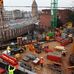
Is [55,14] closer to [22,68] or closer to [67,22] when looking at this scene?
[67,22]

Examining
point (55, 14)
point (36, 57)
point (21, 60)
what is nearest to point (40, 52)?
point (36, 57)

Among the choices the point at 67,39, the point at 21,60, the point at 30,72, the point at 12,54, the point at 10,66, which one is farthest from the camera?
the point at 67,39

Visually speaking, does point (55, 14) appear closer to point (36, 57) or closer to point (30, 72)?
point (36, 57)

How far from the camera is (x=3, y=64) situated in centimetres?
1063

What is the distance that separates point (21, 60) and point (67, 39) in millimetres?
5875

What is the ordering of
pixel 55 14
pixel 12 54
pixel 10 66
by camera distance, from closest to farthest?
pixel 10 66 < pixel 12 54 < pixel 55 14

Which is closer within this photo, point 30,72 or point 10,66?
point 30,72

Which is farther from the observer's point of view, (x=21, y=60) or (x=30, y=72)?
(x=21, y=60)

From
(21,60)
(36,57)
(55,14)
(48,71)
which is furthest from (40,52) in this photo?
(55,14)

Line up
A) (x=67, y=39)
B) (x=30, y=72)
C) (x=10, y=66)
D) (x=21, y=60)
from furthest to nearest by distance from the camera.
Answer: (x=67, y=39), (x=21, y=60), (x=10, y=66), (x=30, y=72)

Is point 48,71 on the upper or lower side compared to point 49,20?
lower

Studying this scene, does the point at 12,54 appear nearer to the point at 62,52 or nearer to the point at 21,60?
the point at 21,60

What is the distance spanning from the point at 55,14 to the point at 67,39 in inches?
335

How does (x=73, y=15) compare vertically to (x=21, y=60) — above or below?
above
